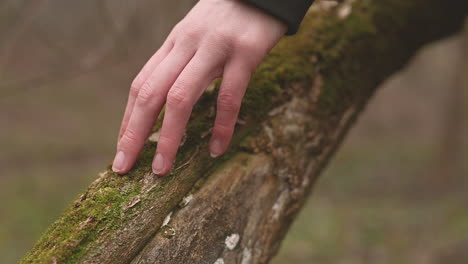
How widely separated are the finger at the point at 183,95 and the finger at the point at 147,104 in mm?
41

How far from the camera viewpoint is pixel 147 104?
1.33 meters

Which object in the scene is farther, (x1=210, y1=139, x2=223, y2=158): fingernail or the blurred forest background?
the blurred forest background

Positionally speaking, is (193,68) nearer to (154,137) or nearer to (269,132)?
(154,137)

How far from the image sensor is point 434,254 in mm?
5551

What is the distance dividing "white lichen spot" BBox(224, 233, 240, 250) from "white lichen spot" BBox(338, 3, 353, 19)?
46.2 inches

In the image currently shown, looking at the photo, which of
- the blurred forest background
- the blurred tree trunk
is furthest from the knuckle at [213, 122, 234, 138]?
the blurred tree trunk

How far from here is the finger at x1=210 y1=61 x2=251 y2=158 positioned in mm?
1329

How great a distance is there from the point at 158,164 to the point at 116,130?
10.2 m

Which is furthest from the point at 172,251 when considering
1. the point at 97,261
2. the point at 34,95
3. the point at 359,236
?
the point at 34,95

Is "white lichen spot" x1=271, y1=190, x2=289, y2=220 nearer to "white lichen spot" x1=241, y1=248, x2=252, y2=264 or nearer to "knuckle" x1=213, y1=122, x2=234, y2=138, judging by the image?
"white lichen spot" x1=241, y1=248, x2=252, y2=264

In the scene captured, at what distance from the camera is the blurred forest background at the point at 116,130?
4.63m

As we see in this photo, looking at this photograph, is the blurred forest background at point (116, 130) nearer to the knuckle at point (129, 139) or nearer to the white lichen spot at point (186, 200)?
the white lichen spot at point (186, 200)

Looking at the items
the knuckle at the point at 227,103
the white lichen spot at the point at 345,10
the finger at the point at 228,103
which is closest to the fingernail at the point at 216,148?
the finger at the point at 228,103

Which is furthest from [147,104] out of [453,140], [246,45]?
[453,140]
